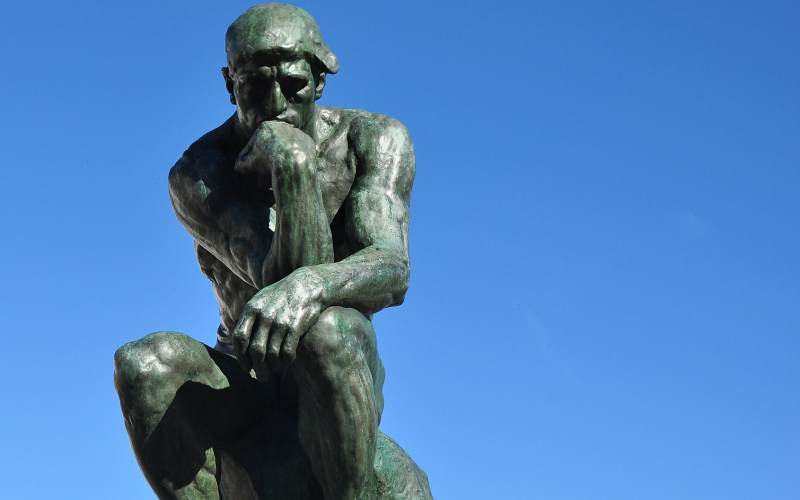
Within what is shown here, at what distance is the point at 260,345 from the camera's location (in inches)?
231

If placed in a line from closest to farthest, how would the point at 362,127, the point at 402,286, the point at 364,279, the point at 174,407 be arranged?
the point at 174,407 → the point at 364,279 → the point at 402,286 → the point at 362,127

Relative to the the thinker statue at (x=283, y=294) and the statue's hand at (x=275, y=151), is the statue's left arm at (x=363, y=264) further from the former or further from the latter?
the statue's hand at (x=275, y=151)

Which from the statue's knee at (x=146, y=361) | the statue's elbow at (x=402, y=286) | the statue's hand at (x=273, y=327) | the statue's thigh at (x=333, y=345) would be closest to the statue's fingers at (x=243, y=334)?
the statue's hand at (x=273, y=327)

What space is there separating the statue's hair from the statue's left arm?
21.2 inches

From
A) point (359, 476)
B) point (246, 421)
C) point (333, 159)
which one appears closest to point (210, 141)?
point (333, 159)

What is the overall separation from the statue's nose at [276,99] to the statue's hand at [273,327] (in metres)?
1.12

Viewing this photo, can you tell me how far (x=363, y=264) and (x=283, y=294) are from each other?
0.58 metres

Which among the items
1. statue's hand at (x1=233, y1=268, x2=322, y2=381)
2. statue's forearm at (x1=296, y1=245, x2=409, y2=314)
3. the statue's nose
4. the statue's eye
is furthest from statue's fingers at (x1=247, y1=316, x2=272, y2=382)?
the statue's eye

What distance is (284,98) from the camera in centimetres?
673

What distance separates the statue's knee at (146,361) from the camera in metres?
6.11

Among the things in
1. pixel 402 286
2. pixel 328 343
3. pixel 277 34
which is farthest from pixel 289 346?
pixel 277 34

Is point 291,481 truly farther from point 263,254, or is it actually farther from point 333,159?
point 333,159

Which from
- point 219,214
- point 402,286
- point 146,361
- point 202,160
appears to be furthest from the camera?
point 202,160

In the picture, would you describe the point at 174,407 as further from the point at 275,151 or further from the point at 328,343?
the point at 275,151
